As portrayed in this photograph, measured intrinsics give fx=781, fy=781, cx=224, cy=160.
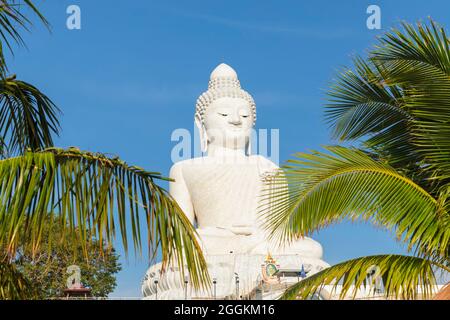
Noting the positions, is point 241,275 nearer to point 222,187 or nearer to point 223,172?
point 222,187

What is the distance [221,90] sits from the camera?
21656 millimetres

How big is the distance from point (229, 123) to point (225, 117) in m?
0.20

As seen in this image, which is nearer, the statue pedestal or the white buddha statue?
the statue pedestal

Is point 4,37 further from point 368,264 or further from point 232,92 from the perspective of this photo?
point 232,92

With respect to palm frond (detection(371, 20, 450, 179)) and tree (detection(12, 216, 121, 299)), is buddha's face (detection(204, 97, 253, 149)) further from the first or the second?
palm frond (detection(371, 20, 450, 179))

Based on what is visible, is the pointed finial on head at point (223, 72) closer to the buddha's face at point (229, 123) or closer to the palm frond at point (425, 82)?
the buddha's face at point (229, 123)

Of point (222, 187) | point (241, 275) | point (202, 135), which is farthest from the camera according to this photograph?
point (202, 135)

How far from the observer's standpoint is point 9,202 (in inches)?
197

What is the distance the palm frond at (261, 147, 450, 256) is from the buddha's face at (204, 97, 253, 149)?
46.9 ft

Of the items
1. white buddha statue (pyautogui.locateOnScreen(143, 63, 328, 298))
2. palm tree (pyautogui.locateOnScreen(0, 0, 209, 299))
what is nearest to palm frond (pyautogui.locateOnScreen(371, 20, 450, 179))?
palm tree (pyautogui.locateOnScreen(0, 0, 209, 299))

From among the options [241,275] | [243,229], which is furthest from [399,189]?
[243,229]

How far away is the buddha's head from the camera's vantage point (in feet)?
69.5

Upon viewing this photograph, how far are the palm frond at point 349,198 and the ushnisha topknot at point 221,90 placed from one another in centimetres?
1481

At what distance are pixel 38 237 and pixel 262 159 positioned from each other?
16573 mm
